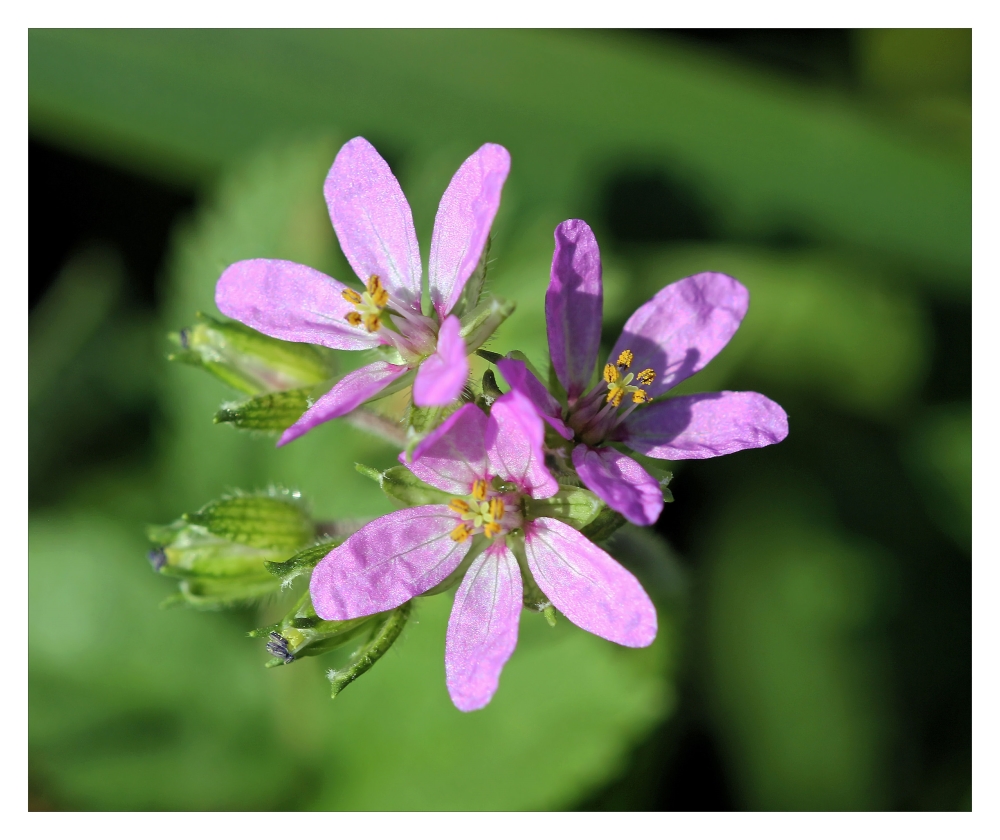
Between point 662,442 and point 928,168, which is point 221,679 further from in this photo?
point 928,168

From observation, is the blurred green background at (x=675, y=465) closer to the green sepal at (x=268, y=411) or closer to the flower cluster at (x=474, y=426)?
the green sepal at (x=268, y=411)

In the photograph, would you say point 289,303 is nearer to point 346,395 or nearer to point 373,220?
point 373,220

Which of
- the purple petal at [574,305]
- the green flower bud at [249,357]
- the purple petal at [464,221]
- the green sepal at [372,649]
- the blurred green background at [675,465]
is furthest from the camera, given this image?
the blurred green background at [675,465]

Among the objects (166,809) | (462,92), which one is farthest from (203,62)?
(166,809)

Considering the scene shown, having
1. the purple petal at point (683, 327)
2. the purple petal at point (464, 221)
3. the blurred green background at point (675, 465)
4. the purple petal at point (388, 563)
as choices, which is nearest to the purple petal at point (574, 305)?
the purple petal at point (683, 327)

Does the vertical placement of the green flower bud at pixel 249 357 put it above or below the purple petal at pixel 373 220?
below

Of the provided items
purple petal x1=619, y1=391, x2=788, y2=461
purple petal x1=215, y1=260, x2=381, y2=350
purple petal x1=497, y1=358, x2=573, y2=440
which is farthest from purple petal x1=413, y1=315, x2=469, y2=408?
purple petal x1=619, y1=391, x2=788, y2=461

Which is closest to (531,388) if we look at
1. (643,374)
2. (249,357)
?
(643,374)
